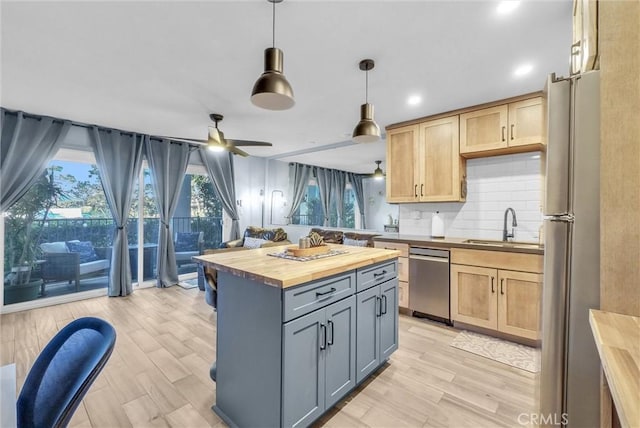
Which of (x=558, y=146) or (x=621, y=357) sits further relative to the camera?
(x=558, y=146)

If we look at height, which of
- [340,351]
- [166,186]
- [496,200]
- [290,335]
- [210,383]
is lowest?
[210,383]

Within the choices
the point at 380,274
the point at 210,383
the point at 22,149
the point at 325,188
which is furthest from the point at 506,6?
the point at 325,188

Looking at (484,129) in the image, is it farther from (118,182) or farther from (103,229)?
(103,229)

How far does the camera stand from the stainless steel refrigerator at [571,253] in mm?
1006

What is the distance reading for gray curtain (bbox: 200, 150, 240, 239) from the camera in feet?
18.2

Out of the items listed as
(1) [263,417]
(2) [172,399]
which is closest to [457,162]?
(1) [263,417]

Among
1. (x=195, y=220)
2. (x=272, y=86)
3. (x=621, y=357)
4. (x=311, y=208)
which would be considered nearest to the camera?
(x=621, y=357)

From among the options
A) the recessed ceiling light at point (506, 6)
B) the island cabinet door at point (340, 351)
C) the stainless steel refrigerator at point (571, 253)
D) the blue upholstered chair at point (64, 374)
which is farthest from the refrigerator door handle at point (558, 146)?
the blue upholstered chair at point (64, 374)

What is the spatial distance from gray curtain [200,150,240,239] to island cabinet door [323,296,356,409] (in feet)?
14.7

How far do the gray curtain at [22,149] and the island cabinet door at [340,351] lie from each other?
439 cm

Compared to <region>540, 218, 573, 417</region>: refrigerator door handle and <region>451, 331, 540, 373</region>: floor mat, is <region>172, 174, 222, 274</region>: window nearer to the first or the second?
<region>451, 331, 540, 373</region>: floor mat

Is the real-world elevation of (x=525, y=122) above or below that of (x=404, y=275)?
above

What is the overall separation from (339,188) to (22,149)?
6692 mm

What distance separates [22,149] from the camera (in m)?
3.60
